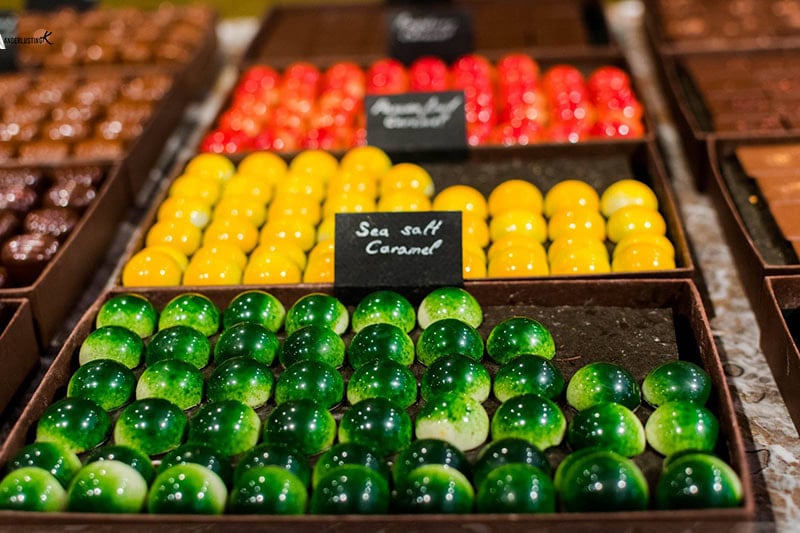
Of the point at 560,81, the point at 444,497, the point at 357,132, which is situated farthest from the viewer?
the point at 560,81

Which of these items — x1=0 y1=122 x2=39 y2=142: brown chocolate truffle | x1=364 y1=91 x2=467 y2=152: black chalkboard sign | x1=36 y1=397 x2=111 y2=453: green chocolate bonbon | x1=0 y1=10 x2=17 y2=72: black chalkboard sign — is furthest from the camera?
x1=0 y1=10 x2=17 y2=72: black chalkboard sign

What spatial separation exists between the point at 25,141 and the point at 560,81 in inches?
67.5

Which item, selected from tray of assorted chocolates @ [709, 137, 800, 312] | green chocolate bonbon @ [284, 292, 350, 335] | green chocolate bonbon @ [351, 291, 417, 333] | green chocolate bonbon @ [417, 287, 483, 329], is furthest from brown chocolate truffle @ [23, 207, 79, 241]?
tray of assorted chocolates @ [709, 137, 800, 312]

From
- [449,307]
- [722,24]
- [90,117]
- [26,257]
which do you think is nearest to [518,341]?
[449,307]

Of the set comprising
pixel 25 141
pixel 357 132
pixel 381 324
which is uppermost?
pixel 25 141

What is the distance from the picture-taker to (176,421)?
1443mm

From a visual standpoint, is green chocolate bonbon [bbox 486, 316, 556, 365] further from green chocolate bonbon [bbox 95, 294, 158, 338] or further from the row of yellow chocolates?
green chocolate bonbon [bbox 95, 294, 158, 338]

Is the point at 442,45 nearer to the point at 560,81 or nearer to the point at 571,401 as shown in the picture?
the point at 560,81

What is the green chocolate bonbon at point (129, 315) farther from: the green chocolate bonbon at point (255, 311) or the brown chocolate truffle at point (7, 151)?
the brown chocolate truffle at point (7, 151)

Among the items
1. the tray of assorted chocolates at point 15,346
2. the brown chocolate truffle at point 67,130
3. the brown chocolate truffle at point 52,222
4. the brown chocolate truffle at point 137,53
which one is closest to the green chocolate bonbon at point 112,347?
the tray of assorted chocolates at point 15,346

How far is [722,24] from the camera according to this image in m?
3.24

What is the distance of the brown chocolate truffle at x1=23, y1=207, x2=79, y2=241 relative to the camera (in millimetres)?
2094

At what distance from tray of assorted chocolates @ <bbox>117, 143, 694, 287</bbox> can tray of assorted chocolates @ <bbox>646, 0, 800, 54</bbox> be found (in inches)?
38.5

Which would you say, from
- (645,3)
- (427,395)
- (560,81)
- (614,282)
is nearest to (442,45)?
(560,81)
